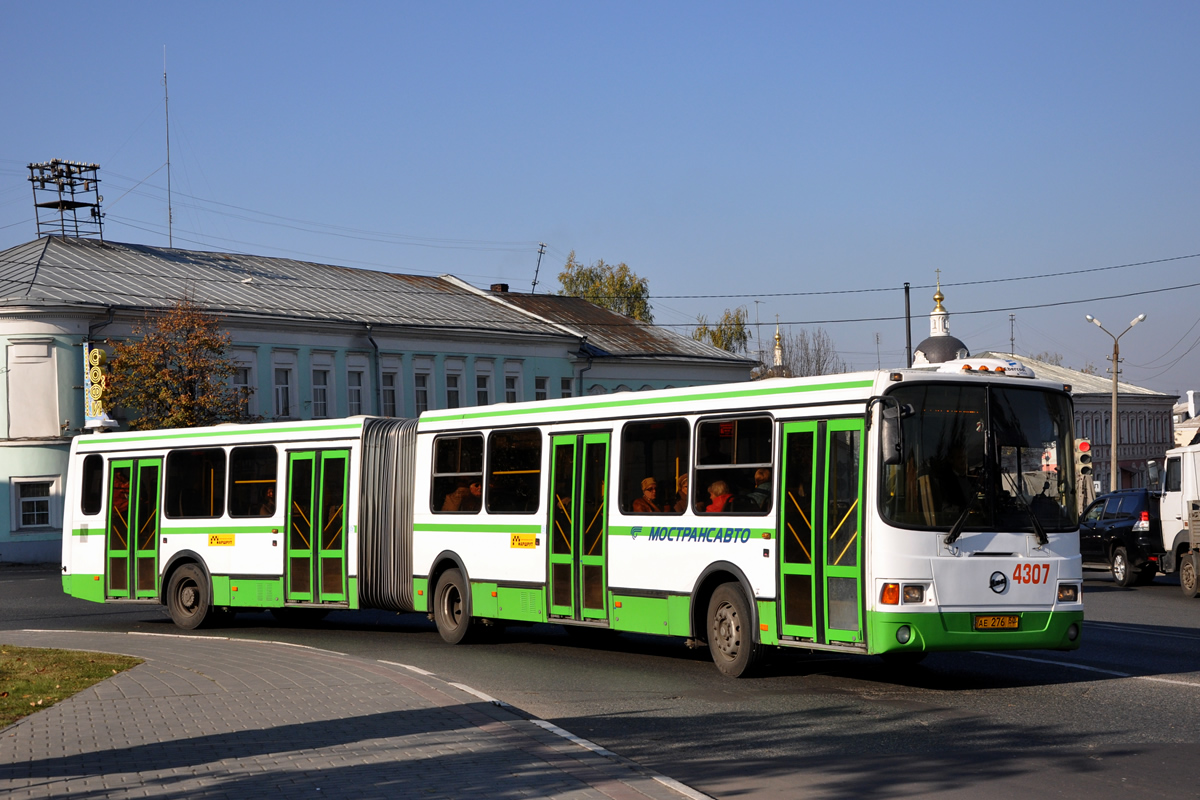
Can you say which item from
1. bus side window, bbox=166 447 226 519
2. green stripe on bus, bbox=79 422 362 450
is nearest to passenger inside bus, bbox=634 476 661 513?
green stripe on bus, bbox=79 422 362 450

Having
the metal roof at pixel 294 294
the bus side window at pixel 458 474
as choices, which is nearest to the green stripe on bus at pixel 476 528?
the bus side window at pixel 458 474

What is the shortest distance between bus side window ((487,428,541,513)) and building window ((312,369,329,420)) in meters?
37.4

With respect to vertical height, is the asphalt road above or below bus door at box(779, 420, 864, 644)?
below

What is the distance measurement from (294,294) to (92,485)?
34.5m

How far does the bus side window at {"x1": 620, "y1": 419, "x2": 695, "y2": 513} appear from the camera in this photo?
13.9m

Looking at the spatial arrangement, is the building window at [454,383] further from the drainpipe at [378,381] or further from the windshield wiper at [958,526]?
the windshield wiper at [958,526]

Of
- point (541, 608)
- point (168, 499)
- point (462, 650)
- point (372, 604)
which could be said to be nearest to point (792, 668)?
point (541, 608)

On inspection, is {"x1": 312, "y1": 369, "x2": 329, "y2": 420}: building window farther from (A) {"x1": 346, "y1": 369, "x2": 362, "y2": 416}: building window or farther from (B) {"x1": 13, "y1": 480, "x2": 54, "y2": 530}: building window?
(B) {"x1": 13, "y1": 480, "x2": 54, "y2": 530}: building window

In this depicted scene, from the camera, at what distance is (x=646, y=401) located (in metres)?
14.4

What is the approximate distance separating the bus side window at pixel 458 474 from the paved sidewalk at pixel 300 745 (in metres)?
3.78

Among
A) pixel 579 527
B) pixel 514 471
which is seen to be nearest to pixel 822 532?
pixel 579 527

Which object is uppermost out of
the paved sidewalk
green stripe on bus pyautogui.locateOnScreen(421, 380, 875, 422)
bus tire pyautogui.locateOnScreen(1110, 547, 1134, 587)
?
green stripe on bus pyautogui.locateOnScreen(421, 380, 875, 422)

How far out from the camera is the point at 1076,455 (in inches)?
501

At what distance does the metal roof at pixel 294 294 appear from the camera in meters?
47.8
